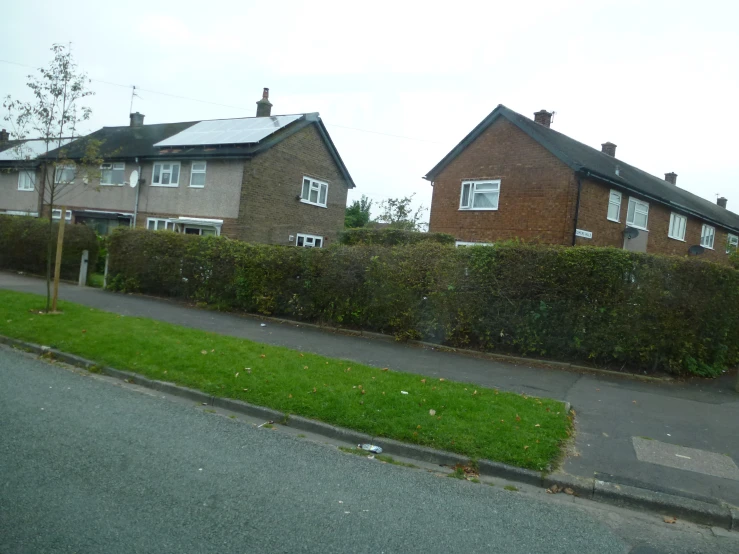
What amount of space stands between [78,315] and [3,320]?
1276mm

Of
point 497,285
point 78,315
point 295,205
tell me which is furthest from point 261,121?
point 497,285

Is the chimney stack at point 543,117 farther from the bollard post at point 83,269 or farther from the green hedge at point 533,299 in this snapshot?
the bollard post at point 83,269

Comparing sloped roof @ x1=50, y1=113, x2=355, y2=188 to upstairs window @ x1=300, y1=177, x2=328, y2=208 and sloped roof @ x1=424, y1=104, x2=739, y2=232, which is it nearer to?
upstairs window @ x1=300, y1=177, x2=328, y2=208

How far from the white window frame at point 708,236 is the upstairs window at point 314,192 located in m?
17.6

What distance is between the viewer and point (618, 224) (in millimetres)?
22156

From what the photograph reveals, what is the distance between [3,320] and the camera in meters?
11.3

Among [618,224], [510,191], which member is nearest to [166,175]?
[510,191]

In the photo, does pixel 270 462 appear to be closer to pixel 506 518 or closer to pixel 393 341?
pixel 506 518

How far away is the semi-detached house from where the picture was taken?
23.8 m

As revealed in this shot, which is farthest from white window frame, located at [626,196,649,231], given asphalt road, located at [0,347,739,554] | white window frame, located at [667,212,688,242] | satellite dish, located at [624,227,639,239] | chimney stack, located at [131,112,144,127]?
A: chimney stack, located at [131,112,144,127]

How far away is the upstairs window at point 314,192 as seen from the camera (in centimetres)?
2695

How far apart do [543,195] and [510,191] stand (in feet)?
4.55

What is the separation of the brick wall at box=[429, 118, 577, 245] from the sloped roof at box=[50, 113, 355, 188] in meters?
6.57

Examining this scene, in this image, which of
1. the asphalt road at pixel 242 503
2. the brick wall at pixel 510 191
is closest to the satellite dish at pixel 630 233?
the brick wall at pixel 510 191
